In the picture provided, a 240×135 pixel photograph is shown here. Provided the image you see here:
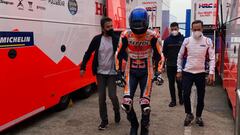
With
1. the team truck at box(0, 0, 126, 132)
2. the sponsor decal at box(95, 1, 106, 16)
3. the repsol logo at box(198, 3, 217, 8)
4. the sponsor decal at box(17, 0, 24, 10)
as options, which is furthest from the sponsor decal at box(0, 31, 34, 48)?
the repsol logo at box(198, 3, 217, 8)

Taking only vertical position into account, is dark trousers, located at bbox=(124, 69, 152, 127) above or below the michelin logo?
below

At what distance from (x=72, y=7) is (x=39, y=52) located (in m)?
1.58

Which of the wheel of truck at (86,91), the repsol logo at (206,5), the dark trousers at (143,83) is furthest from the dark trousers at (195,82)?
the repsol logo at (206,5)

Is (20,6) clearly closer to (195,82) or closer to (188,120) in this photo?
(195,82)

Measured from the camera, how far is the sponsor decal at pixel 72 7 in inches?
273

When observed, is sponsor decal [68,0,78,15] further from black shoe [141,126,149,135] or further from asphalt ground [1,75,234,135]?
black shoe [141,126,149,135]

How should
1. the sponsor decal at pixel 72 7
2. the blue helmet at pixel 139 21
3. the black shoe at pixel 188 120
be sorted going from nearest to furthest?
the blue helmet at pixel 139 21 < the black shoe at pixel 188 120 < the sponsor decal at pixel 72 7

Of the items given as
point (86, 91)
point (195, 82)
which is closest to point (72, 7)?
point (86, 91)

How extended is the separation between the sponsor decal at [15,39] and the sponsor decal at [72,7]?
1.54 metres

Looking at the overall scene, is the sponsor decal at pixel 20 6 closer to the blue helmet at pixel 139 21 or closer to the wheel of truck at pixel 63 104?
the blue helmet at pixel 139 21

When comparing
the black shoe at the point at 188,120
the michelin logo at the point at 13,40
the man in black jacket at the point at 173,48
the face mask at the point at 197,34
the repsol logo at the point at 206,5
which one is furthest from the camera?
the repsol logo at the point at 206,5

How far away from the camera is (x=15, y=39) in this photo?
518 centimetres

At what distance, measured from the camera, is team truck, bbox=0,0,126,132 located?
199 inches

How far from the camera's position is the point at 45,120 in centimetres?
647
